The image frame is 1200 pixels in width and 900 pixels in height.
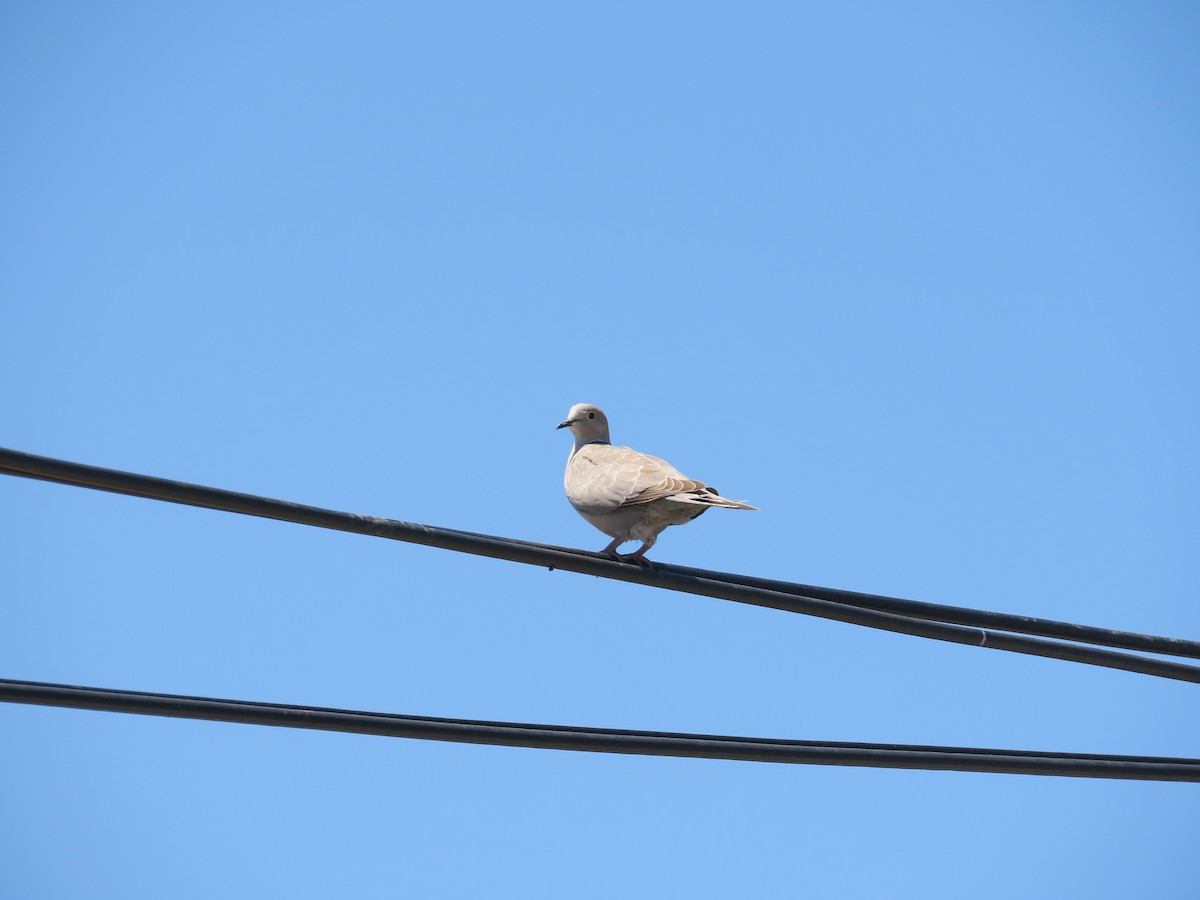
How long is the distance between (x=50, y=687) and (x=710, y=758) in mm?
2572

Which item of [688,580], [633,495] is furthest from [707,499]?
[688,580]

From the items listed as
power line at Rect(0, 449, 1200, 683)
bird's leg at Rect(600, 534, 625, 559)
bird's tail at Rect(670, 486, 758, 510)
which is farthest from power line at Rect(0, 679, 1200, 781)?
bird's leg at Rect(600, 534, 625, 559)

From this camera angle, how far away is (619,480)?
350 inches

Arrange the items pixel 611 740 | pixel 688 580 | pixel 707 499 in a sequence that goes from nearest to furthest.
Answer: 1. pixel 611 740
2. pixel 688 580
3. pixel 707 499

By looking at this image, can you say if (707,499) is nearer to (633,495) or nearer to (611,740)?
(633,495)

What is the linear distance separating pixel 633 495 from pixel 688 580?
256cm

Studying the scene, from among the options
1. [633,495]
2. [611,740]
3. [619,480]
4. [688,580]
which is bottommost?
[611,740]

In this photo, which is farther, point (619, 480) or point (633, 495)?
point (619, 480)

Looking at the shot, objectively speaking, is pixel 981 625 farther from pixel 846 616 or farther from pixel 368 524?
pixel 368 524

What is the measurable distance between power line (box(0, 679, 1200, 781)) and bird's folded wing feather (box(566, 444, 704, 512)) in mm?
2884

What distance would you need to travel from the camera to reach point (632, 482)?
8.73 meters

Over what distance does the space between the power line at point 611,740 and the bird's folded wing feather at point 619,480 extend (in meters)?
2.88

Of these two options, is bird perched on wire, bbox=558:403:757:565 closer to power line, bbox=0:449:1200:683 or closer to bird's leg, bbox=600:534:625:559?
bird's leg, bbox=600:534:625:559

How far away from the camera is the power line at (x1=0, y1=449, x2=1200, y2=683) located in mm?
4789
